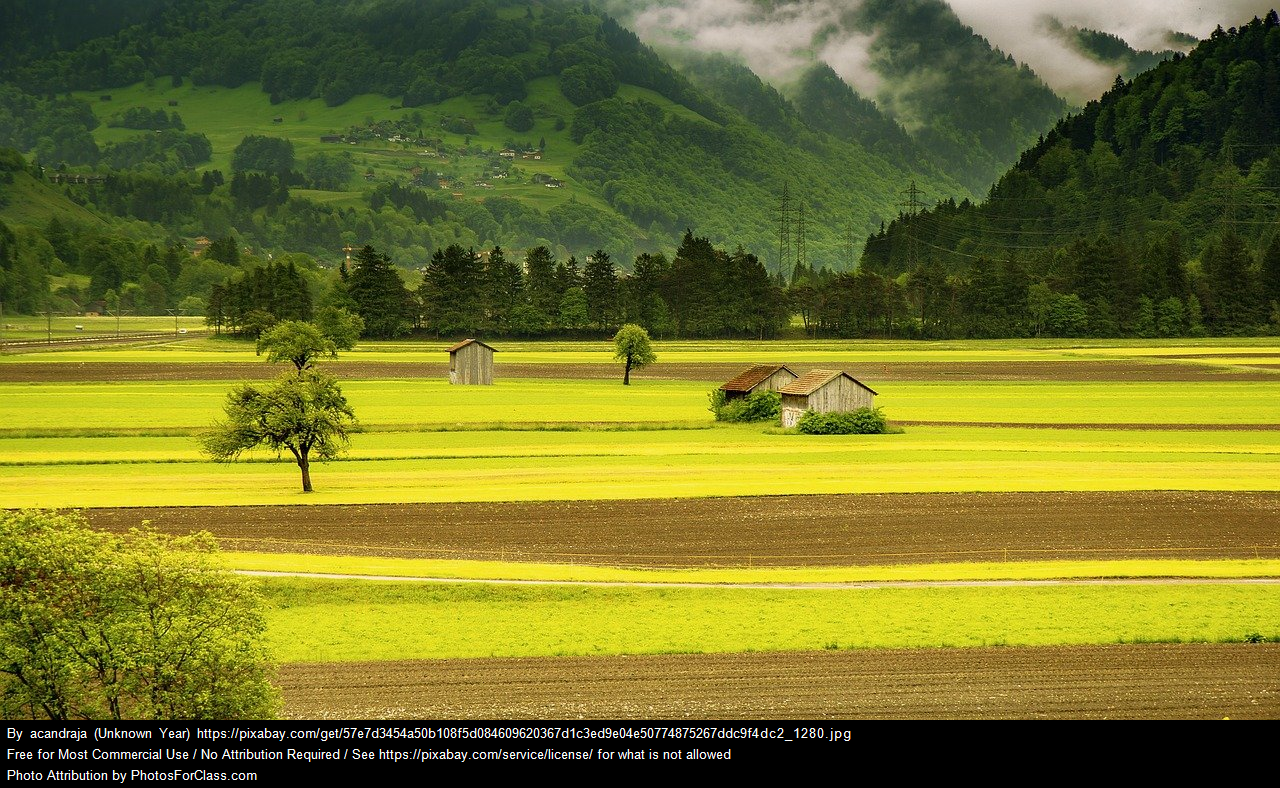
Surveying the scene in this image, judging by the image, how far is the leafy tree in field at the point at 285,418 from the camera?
5703 cm

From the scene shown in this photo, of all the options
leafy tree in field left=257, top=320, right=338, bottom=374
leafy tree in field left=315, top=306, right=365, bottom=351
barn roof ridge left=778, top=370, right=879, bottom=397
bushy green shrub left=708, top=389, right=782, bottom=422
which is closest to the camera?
barn roof ridge left=778, top=370, right=879, bottom=397

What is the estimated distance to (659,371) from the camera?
13738 centimetres

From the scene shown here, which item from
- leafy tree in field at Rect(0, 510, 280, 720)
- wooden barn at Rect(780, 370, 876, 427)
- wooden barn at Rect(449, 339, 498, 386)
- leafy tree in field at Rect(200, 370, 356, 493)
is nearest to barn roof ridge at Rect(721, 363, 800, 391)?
wooden barn at Rect(780, 370, 876, 427)

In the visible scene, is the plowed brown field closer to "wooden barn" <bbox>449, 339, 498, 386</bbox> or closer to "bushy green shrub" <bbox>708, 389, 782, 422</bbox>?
"wooden barn" <bbox>449, 339, 498, 386</bbox>

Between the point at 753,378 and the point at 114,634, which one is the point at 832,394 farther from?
the point at 114,634

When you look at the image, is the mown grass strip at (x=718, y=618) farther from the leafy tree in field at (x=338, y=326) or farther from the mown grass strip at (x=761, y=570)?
the leafy tree in field at (x=338, y=326)

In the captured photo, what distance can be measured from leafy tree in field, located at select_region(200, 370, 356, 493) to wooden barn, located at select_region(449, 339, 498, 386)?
6261 cm

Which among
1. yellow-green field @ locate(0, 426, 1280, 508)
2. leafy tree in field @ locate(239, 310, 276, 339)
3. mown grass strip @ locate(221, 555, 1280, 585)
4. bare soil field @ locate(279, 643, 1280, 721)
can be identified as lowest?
bare soil field @ locate(279, 643, 1280, 721)

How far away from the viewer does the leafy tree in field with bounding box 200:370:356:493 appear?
187 feet

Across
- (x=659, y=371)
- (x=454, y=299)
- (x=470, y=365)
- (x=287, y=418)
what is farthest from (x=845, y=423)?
(x=454, y=299)
